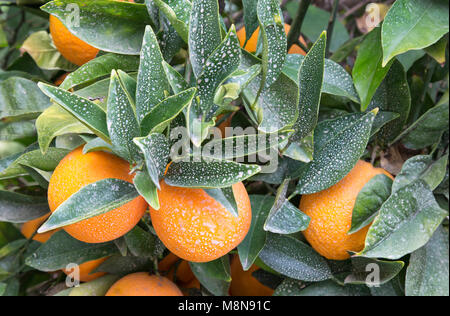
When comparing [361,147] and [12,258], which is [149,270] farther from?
[361,147]

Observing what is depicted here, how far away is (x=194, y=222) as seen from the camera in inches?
22.3

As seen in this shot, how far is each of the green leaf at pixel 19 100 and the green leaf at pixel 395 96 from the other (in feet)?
1.80

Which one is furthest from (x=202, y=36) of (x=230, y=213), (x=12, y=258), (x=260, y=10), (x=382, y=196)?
(x=12, y=258)

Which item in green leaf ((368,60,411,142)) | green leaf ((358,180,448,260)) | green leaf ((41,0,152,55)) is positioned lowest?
green leaf ((358,180,448,260))

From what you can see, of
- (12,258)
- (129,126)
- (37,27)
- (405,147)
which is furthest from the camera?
(37,27)

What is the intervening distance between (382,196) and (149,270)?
1.34 ft

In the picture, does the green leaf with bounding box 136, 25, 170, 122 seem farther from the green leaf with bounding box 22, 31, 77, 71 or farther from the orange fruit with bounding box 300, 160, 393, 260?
the green leaf with bounding box 22, 31, 77, 71

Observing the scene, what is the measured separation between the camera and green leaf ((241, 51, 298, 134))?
61 cm

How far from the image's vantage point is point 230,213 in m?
0.58

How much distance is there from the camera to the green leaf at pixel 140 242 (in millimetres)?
718

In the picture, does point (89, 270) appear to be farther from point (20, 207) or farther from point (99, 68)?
point (99, 68)

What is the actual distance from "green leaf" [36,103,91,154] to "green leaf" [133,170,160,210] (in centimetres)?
14

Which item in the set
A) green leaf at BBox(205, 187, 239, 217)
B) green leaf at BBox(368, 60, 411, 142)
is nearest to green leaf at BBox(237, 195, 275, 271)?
green leaf at BBox(205, 187, 239, 217)

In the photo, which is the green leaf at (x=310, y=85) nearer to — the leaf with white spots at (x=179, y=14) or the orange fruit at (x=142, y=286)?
the leaf with white spots at (x=179, y=14)
